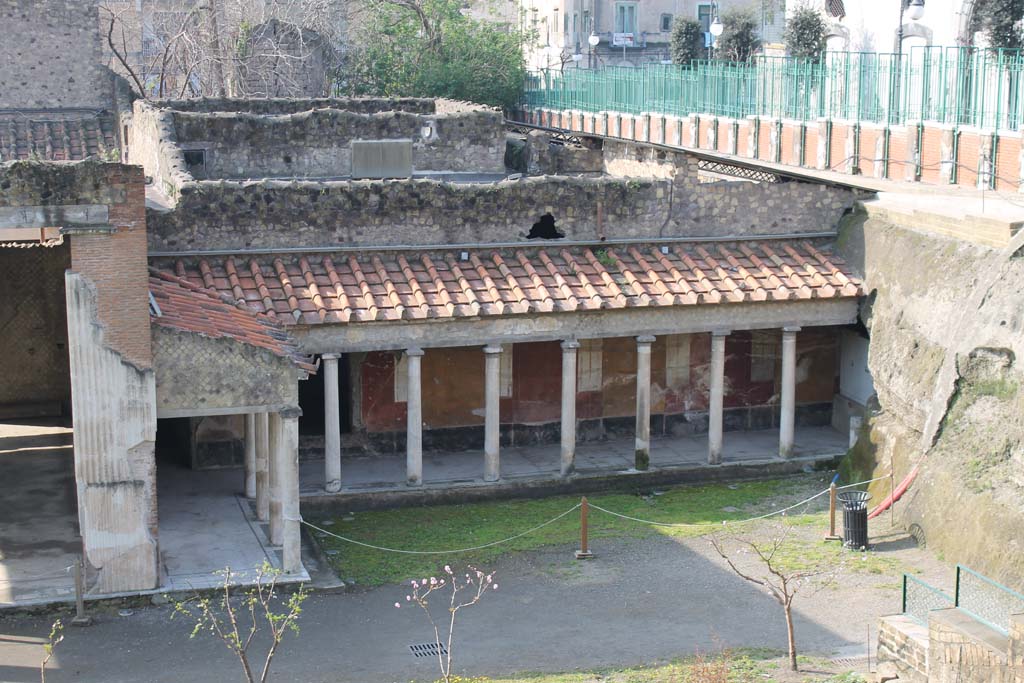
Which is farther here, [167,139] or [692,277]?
[167,139]

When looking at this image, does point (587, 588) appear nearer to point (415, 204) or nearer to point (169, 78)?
point (415, 204)

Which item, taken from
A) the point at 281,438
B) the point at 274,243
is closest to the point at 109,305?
the point at 281,438

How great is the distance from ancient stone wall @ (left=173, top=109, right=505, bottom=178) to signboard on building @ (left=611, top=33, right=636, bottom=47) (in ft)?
106

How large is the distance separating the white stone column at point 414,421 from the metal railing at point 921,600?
808cm

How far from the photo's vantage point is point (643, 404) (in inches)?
845

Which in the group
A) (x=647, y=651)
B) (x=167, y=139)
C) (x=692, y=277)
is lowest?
(x=647, y=651)

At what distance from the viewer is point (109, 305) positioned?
52.1 feet

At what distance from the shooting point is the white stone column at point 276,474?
56.5 feet

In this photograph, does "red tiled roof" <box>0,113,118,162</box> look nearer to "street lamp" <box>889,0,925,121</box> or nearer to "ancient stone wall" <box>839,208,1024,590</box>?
"street lamp" <box>889,0,925,121</box>

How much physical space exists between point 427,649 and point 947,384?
Result: 8.19 m

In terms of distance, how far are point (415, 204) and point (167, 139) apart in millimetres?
5689

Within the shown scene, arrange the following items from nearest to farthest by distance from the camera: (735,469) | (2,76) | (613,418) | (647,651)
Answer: (647,651)
(735,469)
(613,418)
(2,76)

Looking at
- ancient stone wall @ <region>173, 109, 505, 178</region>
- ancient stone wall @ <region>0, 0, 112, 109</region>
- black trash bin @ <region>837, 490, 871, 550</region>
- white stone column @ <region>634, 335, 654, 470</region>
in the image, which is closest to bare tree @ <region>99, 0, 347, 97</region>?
ancient stone wall @ <region>0, 0, 112, 109</region>

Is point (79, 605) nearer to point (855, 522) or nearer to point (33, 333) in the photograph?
point (33, 333)
